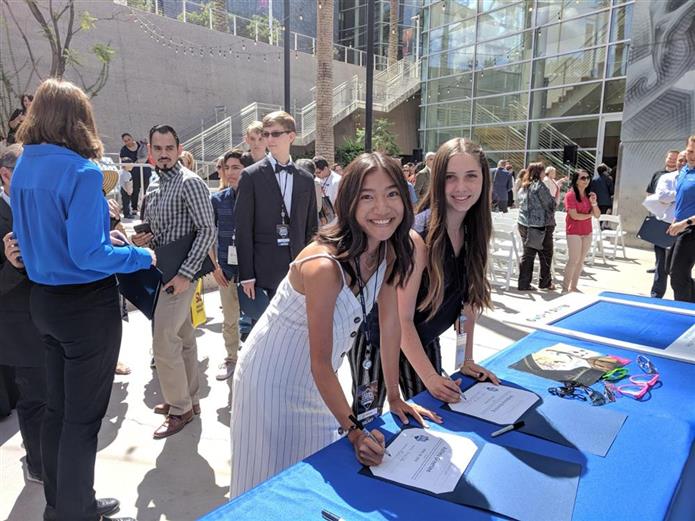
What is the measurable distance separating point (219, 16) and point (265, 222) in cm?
1988

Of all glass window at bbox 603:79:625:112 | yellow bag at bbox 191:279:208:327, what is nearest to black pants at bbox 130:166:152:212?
yellow bag at bbox 191:279:208:327

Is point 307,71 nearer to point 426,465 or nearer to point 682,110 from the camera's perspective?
point 682,110

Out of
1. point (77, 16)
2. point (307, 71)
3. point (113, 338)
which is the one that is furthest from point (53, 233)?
point (307, 71)

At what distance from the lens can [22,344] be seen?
2.27 meters

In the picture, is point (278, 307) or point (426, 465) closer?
point (426, 465)

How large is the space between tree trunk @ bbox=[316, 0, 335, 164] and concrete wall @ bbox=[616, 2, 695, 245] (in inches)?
313

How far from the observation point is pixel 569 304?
9.32 feet

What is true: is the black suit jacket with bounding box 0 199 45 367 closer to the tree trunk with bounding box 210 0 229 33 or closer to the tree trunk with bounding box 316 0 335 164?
the tree trunk with bounding box 316 0 335 164

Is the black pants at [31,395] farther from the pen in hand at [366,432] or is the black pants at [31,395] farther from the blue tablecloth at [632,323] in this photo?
the blue tablecloth at [632,323]

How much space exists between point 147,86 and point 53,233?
59.1 feet

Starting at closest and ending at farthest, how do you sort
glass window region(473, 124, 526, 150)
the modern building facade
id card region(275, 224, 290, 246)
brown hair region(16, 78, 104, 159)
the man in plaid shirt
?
brown hair region(16, 78, 104, 159)
the man in plaid shirt
id card region(275, 224, 290, 246)
the modern building facade
glass window region(473, 124, 526, 150)

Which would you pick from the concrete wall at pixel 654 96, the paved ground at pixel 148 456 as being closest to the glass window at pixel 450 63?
the concrete wall at pixel 654 96

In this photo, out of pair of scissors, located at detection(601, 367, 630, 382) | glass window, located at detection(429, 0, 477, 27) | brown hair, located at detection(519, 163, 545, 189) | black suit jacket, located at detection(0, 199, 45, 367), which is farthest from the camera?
glass window, located at detection(429, 0, 477, 27)

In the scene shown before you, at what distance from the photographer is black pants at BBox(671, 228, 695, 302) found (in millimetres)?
4617
